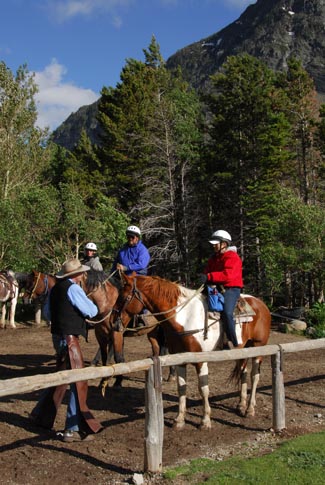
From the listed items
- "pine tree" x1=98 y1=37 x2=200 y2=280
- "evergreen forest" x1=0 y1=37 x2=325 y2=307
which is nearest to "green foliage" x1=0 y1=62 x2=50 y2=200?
"evergreen forest" x1=0 y1=37 x2=325 y2=307

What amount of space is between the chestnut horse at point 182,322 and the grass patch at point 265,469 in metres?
1.29

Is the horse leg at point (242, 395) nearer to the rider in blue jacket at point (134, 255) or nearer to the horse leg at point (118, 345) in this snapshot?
the horse leg at point (118, 345)

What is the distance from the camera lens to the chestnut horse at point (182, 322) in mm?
6839

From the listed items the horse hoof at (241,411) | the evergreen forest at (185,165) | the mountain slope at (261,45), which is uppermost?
the mountain slope at (261,45)

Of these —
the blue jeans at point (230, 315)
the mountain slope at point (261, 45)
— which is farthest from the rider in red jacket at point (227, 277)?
the mountain slope at point (261, 45)

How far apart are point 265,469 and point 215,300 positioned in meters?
2.49

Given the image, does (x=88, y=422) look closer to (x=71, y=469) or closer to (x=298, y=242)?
(x=71, y=469)

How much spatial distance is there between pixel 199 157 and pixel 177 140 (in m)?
1.54

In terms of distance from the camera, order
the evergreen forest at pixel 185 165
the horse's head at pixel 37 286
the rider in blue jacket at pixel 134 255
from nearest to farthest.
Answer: the rider in blue jacket at pixel 134 255 → the horse's head at pixel 37 286 → the evergreen forest at pixel 185 165

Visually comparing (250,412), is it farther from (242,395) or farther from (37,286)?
(37,286)

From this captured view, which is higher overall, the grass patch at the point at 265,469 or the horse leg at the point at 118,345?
the horse leg at the point at 118,345

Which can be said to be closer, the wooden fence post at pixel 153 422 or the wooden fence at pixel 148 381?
the wooden fence at pixel 148 381

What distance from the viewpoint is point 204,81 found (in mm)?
139750

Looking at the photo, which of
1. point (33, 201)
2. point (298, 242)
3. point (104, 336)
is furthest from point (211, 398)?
point (33, 201)
